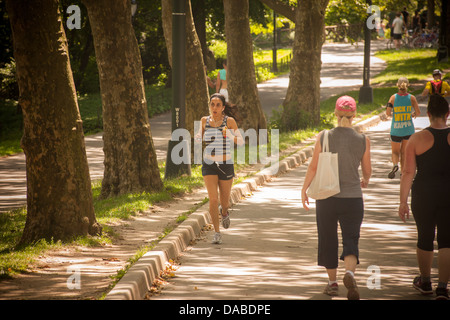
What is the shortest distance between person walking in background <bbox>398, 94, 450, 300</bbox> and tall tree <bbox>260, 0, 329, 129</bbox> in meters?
13.7

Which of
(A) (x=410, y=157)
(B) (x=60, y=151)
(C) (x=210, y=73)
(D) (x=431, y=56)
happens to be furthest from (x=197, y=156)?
(D) (x=431, y=56)

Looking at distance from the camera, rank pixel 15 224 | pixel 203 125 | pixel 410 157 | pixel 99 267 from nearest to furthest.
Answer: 1. pixel 410 157
2. pixel 99 267
3. pixel 203 125
4. pixel 15 224

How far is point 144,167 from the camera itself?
1115 cm

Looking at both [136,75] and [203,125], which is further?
[136,75]

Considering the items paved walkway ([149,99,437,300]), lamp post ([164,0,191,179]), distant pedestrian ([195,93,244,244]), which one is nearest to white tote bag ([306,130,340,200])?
paved walkway ([149,99,437,300])

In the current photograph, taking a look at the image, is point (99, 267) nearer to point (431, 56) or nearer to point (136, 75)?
point (136, 75)

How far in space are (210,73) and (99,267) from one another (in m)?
29.3

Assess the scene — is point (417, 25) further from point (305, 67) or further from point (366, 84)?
point (305, 67)

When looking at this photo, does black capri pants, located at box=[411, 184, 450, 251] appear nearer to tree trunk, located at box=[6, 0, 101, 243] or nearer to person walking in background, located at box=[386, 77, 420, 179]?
tree trunk, located at box=[6, 0, 101, 243]

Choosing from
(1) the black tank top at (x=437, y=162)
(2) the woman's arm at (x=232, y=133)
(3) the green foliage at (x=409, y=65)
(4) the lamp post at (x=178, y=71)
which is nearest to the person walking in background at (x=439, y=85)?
(4) the lamp post at (x=178, y=71)

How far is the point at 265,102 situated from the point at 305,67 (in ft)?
27.3

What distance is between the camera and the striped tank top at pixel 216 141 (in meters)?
8.55

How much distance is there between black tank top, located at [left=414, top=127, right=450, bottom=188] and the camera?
6203mm
